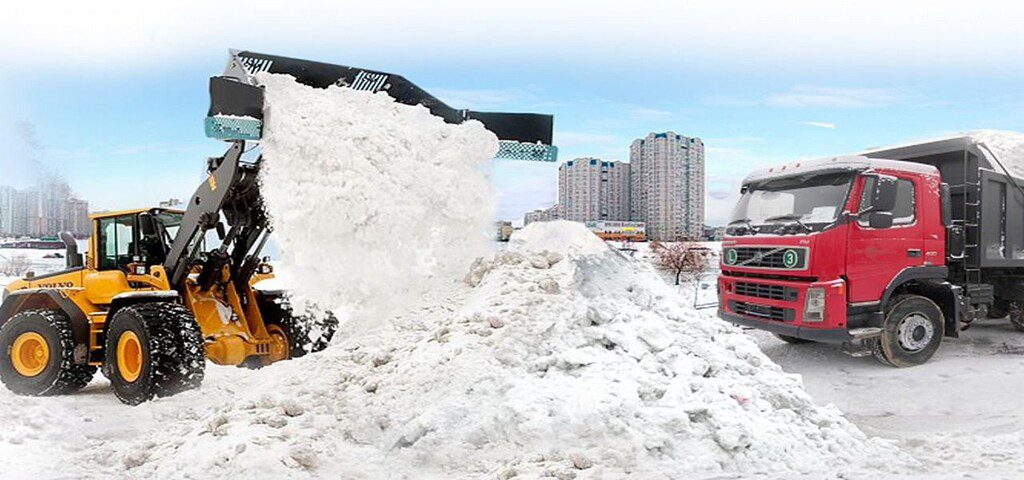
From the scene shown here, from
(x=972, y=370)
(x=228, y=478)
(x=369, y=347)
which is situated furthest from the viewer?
(x=972, y=370)

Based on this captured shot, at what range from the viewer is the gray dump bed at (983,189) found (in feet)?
32.1

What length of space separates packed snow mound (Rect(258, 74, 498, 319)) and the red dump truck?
12.4 ft

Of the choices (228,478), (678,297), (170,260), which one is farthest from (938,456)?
(170,260)

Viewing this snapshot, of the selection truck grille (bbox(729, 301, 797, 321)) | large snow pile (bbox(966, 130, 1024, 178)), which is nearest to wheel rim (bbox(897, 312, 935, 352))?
truck grille (bbox(729, 301, 797, 321))

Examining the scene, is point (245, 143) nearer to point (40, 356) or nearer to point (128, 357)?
point (128, 357)

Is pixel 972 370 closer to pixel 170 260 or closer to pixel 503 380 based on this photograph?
pixel 503 380

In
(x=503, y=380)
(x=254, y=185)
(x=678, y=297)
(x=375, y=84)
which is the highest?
(x=375, y=84)

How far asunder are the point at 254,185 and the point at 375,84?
5.42 feet

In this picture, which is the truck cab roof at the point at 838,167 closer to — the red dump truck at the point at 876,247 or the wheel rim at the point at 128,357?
the red dump truck at the point at 876,247

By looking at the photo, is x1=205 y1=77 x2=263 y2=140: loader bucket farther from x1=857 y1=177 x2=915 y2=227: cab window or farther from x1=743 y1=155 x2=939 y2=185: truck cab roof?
x1=857 y1=177 x2=915 y2=227: cab window

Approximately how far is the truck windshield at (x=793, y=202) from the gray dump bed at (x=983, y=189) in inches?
94.7

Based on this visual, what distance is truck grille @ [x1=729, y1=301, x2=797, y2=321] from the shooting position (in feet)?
28.0

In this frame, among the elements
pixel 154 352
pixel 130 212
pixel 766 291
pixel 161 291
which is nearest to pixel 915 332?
pixel 766 291

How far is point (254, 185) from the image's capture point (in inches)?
304
